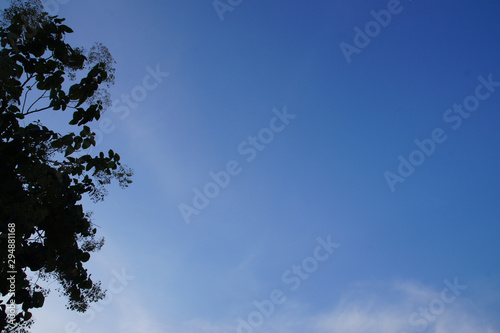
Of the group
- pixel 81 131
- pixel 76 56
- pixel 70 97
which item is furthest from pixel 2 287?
pixel 76 56

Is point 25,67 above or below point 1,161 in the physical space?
above

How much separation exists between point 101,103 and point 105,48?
0.91 m

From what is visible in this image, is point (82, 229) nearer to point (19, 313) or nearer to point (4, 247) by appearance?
point (4, 247)

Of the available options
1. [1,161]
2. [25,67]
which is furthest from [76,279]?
[25,67]

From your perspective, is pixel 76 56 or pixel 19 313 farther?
pixel 76 56

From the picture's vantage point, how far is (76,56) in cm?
579

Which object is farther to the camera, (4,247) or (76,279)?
(76,279)

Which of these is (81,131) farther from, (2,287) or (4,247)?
(2,287)

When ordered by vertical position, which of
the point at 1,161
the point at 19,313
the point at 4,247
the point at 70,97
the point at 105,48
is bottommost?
the point at 19,313

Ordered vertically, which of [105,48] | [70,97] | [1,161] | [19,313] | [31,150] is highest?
[105,48]

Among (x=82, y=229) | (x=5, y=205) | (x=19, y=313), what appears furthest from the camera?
(x=82, y=229)

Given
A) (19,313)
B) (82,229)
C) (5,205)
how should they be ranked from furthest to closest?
1. (82,229)
2. (19,313)
3. (5,205)

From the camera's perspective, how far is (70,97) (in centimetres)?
540

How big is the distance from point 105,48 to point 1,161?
2.37 metres
